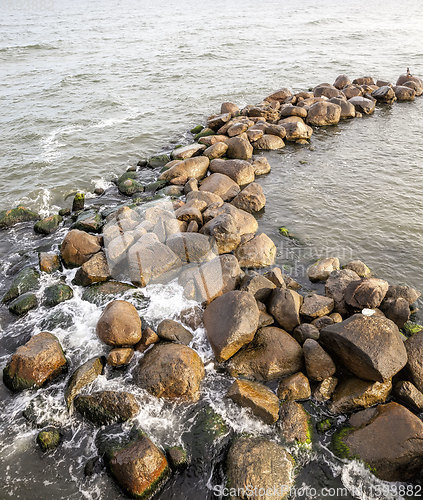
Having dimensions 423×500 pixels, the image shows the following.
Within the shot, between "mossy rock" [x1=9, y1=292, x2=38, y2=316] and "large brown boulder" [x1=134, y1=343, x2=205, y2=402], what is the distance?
3.09 metres

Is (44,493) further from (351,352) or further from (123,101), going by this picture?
(123,101)

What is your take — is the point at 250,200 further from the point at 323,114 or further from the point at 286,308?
the point at 323,114

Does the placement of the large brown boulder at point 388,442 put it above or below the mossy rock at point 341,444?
above

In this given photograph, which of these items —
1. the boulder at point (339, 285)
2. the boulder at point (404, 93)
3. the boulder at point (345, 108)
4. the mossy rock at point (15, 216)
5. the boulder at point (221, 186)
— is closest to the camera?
the boulder at point (339, 285)

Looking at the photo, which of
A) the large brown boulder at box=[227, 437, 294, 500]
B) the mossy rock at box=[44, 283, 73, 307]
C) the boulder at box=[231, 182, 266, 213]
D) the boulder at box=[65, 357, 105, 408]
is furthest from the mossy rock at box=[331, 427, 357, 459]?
the boulder at box=[231, 182, 266, 213]

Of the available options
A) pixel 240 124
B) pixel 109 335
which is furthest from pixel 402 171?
pixel 109 335

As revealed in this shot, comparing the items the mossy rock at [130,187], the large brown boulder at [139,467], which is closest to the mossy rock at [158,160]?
the mossy rock at [130,187]

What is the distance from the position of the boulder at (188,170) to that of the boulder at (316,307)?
653 cm

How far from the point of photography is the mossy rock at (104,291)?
8100 mm

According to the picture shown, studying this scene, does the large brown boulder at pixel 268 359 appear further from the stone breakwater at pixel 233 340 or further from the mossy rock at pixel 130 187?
the mossy rock at pixel 130 187

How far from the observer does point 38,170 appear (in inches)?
538

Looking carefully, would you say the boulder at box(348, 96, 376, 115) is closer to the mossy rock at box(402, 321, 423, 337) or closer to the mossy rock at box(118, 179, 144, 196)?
the mossy rock at box(118, 179, 144, 196)

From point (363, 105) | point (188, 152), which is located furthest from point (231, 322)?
point (363, 105)

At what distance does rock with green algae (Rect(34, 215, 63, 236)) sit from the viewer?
1041 cm
